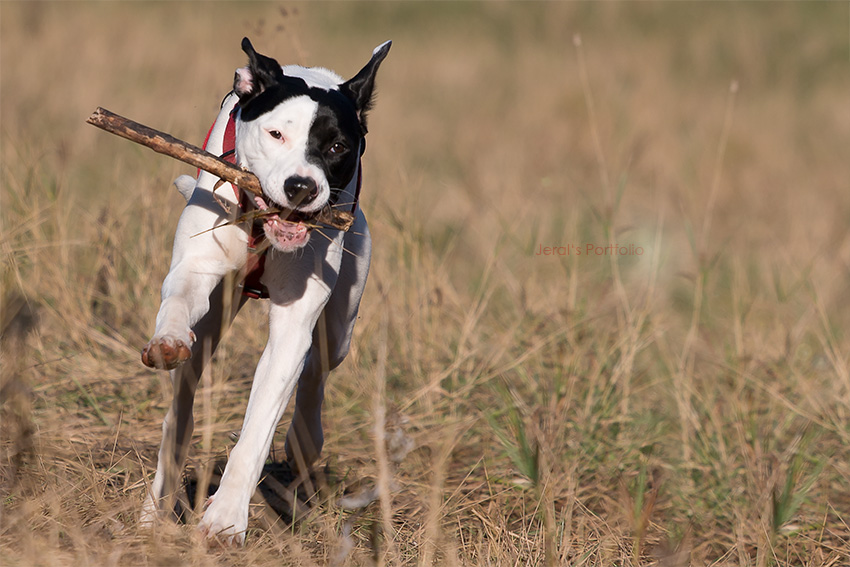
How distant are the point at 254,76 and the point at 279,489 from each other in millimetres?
1706

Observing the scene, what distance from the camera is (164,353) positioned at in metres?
3.21

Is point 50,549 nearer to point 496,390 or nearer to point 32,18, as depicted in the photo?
point 496,390

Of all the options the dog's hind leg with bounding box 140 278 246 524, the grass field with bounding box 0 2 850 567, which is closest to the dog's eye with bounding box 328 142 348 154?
the dog's hind leg with bounding box 140 278 246 524

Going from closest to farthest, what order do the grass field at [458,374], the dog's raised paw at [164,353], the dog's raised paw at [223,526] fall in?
the dog's raised paw at [164,353] < the dog's raised paw at [223,526] < the grass field at [458,374]

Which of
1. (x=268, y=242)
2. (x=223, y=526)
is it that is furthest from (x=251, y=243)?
(x=223, y=526)

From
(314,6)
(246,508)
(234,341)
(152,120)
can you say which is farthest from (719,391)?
(314,6)

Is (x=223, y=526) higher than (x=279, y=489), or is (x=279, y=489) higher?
(x=223, y=526)

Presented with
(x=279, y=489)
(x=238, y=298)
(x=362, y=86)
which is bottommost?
(x=279, y=489)

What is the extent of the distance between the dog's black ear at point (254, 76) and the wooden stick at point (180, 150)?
32cm

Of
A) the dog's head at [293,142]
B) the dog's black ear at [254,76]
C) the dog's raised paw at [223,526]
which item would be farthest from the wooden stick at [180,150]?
the dog's raised paw at [223,526]

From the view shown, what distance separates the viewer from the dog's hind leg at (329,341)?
425cm

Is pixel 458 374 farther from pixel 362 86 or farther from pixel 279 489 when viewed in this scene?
pixel 362 86

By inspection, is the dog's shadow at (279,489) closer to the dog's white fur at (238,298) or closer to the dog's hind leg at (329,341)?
the dog's hind leg at (329,341)

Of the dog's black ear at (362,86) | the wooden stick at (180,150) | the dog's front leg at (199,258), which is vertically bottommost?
the dog's front leg at (199,258)
